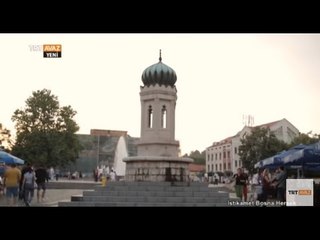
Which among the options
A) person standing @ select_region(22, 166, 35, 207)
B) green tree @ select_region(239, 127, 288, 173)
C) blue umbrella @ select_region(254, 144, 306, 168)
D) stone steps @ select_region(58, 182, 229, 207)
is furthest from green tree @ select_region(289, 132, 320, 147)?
person standing @ select_region(22, 166, 35, 207)

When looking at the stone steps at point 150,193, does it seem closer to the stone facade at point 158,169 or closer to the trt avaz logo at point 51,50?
the stone facade at point 158,169

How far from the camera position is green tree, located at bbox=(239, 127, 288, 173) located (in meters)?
22.8

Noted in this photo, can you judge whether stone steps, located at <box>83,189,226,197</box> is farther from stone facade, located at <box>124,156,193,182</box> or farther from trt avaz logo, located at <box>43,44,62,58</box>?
trt avaz logo, located at <box>43,44,62,58</box>

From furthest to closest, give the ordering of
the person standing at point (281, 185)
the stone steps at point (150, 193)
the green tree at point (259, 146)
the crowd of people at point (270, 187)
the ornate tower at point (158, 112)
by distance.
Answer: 1. the green tree at point (259, 146)
2. the ornate tower at point (158, 112)
3. the stone steps at point (150, 193)
4. the crowd of people at point (270, 187)
5. the person standing at point (281, 185)

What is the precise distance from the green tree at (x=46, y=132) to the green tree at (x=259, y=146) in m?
11.4

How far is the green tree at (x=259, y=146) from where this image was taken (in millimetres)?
22828

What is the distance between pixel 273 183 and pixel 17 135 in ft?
51.2

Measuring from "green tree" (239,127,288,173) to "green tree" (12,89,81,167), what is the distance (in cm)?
1136

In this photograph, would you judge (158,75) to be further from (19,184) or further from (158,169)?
(19,184)

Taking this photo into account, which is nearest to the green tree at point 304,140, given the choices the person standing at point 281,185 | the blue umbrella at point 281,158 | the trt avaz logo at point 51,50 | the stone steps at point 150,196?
the blue umbrella at point 281,158
